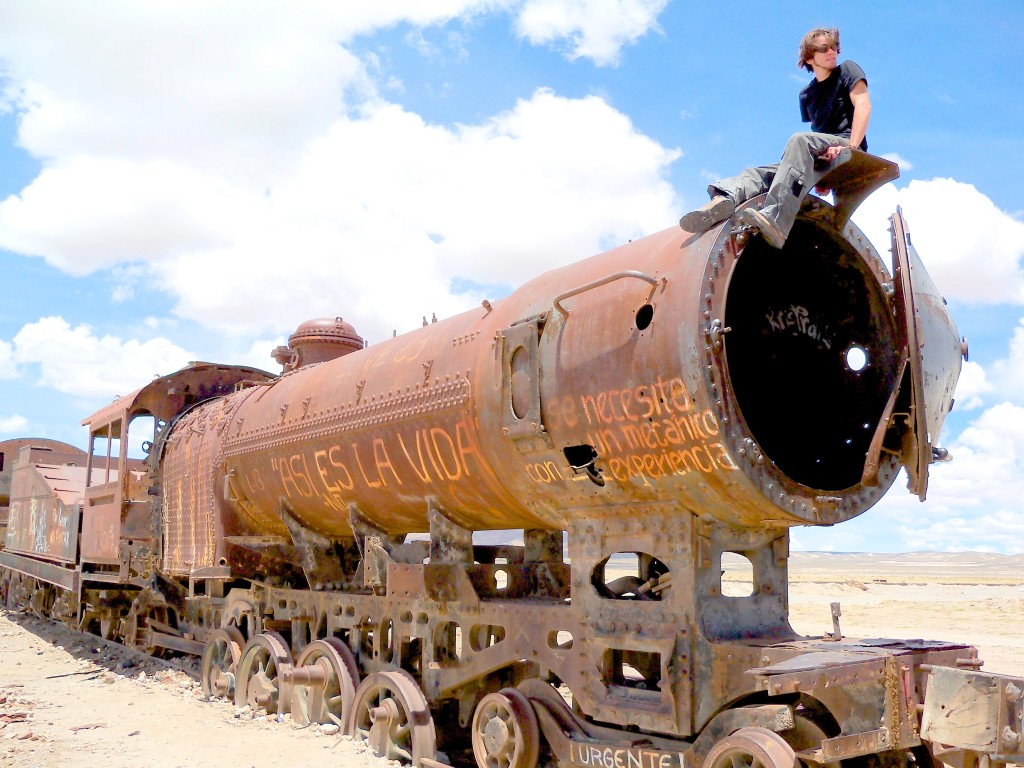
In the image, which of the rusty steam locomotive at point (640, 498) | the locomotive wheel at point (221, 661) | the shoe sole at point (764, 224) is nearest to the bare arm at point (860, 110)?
the rusty steam locomotive at point (640, 498)

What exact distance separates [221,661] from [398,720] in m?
3.84

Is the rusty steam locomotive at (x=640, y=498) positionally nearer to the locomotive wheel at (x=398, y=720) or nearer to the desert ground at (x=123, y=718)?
the locomotive wheel at (x=398, y=720)

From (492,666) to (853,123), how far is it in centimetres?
416

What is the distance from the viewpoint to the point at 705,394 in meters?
4.70

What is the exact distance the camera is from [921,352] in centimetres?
505

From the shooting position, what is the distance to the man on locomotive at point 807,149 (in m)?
4.84

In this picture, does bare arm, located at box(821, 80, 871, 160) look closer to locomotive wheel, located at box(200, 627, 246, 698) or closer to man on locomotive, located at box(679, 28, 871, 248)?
man on locomotive, located at box(679, 28, 871, 248)

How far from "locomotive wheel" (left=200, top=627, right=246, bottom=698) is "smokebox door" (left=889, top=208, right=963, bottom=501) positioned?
7078 millimetres

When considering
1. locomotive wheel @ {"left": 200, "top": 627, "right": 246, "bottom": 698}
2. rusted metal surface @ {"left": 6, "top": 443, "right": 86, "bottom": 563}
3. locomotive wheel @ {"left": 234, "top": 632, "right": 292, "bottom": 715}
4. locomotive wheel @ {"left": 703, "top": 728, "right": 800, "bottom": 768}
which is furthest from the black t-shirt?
rusted metal surface @ {"left": 6, "top": 443, "right": 86, "bottom": 563}

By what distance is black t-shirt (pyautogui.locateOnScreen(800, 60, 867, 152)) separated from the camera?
5273mm

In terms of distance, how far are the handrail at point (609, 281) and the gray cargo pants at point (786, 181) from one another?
0.57m

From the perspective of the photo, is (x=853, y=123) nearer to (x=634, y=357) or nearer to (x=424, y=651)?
(x=634, y=357)

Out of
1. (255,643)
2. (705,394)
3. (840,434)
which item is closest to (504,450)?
(705,394)

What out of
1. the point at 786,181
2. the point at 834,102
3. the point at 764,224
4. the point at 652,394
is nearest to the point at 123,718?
the point at 652,394
